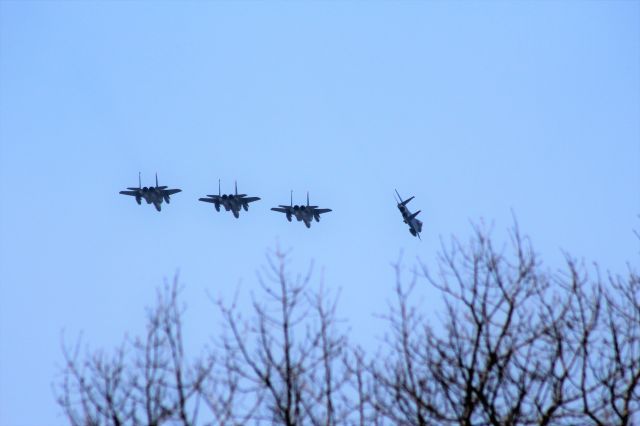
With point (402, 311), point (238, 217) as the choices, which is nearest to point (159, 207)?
point (238, 217)

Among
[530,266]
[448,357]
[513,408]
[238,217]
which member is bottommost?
[513,408]

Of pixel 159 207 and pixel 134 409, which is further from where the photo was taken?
pixel 159 207

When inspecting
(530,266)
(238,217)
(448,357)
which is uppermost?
(238,217)

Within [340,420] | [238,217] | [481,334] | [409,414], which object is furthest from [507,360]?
[238,217]

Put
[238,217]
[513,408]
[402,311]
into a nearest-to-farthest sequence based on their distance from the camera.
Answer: [513,408]
[402,311]
[238,217]

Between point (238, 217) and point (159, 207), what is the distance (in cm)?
577

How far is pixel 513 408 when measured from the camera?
19.5 meters

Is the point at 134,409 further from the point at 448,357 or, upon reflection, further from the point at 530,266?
the point at 530,266

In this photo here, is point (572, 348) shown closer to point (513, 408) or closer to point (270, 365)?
point (513, 408)

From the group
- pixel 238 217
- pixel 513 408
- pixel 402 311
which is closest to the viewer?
pixel 513 408

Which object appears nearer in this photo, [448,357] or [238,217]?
[448,357]

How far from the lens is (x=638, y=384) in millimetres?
20484

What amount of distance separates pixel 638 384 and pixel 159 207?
58717 millimetres

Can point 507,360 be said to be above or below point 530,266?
below
